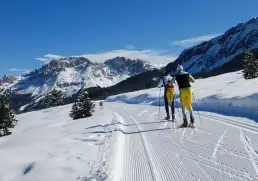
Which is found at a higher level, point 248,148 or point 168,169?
point 248,148

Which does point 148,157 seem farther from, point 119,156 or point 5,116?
point 5,116

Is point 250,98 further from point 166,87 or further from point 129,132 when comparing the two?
point 129,132

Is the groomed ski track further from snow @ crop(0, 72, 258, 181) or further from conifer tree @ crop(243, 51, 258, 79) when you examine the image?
conifer tree @ crop(243, 51, 258, 79)

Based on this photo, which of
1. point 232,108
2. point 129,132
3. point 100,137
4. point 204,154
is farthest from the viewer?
point 232,108

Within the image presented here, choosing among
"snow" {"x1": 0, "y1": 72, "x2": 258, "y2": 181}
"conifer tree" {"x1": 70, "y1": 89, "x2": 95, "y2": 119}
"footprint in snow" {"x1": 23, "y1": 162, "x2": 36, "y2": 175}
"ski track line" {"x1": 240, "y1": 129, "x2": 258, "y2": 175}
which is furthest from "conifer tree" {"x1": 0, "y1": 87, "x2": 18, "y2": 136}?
"ski track line" {"x1": 240, "y1": 129, "x2": 258, "y2": 175}

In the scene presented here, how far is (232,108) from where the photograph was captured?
53.2 ft

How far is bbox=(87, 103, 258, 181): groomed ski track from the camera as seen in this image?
621 cm

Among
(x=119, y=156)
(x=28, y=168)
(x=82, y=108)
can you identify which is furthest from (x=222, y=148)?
(x=82, y=108)

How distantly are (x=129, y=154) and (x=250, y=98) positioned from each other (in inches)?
347

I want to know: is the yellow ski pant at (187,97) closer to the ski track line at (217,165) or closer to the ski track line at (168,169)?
the ski track line at (217,165)

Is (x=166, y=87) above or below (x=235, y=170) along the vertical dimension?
above

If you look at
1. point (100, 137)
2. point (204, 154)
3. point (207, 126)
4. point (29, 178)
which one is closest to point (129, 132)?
point (100, 137)

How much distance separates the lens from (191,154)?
7.73 metres

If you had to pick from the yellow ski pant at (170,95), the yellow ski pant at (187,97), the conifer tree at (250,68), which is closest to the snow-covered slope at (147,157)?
the yellow ski pant at (187,97)
